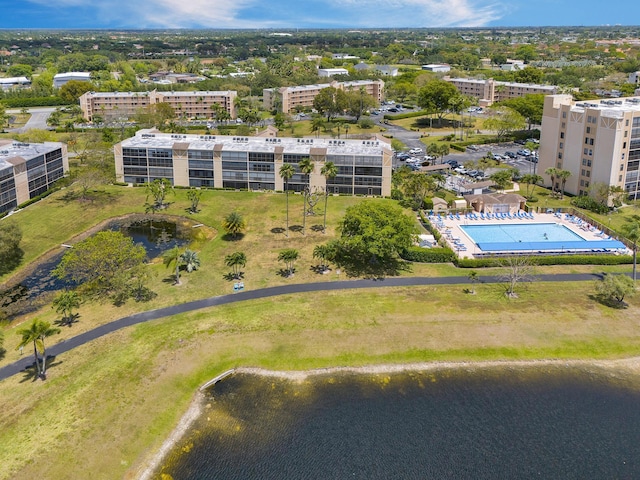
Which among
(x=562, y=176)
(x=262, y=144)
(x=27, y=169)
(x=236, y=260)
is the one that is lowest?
(x=236, y=260)

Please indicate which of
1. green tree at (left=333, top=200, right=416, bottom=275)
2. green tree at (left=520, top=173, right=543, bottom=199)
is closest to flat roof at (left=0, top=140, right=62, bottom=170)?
green tree at (left=333, top=200, right=416, bottom=275)

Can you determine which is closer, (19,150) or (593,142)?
(593,142)

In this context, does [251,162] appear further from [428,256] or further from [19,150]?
[428,256]

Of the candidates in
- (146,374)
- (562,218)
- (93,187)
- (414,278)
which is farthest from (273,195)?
(146,374)

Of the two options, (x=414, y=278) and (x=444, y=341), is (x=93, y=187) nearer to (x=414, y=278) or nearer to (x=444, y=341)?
(x=414, y=278)

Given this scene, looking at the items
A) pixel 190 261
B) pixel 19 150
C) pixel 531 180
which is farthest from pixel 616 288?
pixel 19 150

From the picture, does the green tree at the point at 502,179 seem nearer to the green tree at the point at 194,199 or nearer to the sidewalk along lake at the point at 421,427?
the green tree at the point at 194,199
